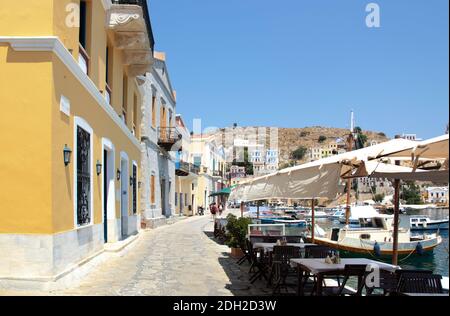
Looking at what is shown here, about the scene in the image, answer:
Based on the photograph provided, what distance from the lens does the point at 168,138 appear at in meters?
27.2

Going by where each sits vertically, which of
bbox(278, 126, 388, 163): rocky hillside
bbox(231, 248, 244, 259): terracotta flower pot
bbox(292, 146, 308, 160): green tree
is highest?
bbox(278, 126, 388, 163): rocky hillside

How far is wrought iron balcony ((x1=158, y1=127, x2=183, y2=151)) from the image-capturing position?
26766mm

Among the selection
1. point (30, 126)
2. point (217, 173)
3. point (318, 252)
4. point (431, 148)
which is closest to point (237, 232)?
point (318, 252)

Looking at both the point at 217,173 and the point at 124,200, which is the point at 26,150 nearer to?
Answer: the point at 124,200

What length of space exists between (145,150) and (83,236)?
1362 centimetres

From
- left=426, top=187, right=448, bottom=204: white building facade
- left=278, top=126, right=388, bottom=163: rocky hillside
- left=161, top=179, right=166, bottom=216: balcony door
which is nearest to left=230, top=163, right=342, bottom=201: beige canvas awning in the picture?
left=426, top=187, right=448, bottom=204: white building facade

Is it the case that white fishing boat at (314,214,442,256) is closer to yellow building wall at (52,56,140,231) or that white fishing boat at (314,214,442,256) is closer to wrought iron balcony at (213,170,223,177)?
yellow building wall at (52,56,140,231)

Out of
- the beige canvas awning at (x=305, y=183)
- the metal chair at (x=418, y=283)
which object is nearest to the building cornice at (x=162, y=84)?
the beige canvas awning at (x=305, y=183)

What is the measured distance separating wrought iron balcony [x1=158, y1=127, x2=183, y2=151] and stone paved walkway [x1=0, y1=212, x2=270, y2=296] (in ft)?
41.5

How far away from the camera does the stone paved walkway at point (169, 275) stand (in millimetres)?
7895

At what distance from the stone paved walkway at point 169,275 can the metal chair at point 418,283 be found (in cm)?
316

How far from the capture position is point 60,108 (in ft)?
25.2

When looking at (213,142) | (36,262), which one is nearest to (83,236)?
(36,262)
